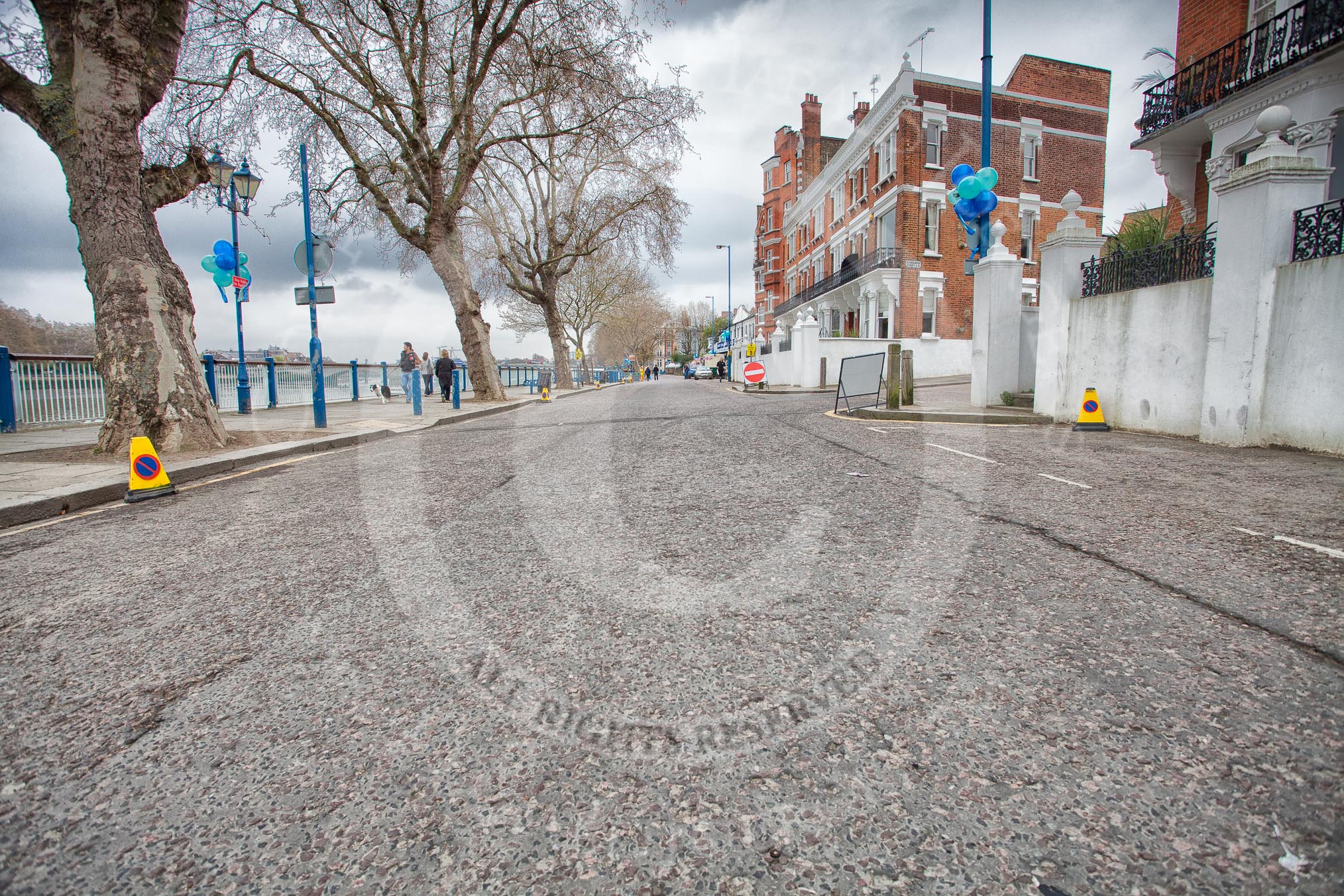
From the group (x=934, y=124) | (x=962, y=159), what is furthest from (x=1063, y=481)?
(x=962, y=159)

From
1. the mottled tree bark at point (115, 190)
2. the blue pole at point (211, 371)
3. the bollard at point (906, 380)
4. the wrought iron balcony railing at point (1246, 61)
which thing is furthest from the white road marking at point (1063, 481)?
the blue pole at point (211, 371)

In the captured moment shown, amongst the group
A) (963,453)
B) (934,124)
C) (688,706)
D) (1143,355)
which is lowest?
(688,706)

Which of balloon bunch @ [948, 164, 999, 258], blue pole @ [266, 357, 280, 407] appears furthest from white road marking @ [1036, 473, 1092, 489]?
blue pole @ [266, 357, 280, 407]

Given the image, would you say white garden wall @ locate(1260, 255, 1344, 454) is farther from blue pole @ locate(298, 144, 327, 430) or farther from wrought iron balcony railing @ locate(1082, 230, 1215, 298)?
blue pole @ locate(298, 144, 327, 430)

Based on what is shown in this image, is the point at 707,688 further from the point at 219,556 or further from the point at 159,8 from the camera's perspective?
the point at 159,8

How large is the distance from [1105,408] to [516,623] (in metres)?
9.75

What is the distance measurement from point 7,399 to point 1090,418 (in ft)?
57.1

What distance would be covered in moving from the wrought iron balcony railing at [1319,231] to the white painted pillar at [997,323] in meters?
5.01

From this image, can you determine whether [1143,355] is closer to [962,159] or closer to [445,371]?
[445,371]

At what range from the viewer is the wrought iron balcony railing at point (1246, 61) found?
34.8 ft

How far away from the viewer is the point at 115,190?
24.4ft

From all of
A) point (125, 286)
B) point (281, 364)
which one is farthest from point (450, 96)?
point (125, 286)

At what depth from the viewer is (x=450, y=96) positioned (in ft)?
56.7

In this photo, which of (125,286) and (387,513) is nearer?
(387,513)
